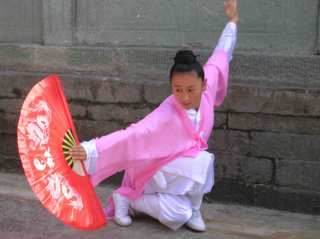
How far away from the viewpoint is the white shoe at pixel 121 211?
311 cm

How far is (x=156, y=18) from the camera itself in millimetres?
3961

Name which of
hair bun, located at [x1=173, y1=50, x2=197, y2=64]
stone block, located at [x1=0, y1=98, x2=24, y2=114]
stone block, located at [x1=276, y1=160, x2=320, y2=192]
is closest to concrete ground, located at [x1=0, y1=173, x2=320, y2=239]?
stone block, located at [x1=276, y1=160, x2=320, y2=192]

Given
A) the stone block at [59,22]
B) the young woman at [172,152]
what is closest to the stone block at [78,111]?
the stone block at [59,22]

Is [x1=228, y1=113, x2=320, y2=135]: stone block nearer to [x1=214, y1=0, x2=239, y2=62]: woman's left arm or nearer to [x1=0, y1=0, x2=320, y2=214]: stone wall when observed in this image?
[x1=0, y1=0, x2=320, y2=214]: stone wall

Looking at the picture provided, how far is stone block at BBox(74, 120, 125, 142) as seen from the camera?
4.07 m

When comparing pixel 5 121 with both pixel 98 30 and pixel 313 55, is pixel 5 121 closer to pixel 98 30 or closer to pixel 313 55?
pixel 98 30

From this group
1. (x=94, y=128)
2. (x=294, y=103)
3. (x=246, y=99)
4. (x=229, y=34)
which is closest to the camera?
(x=229, y=34)

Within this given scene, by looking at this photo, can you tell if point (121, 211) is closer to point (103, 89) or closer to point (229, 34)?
point (103, 89)

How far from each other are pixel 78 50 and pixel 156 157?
70.7 inches

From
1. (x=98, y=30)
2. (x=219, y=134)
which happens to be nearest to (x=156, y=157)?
(x=219, y=134)

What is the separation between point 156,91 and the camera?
12.6 ft

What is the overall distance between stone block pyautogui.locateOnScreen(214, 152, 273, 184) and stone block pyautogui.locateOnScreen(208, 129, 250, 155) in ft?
0.18

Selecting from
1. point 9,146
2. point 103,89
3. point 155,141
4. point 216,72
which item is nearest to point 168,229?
point 155,141

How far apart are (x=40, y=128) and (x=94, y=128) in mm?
1760
